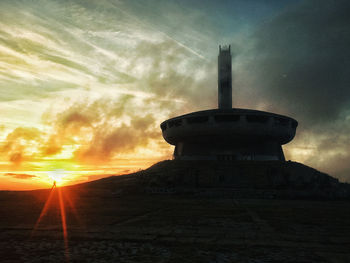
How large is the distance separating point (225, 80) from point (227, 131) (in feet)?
35.1

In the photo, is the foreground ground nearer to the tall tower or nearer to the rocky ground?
the rocky ground

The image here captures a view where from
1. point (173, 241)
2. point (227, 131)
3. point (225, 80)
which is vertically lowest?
point (173, 241)

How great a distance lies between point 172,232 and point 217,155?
1356 inches

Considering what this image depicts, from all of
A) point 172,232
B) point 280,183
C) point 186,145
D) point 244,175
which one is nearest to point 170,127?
point 186,145

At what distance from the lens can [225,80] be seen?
44.6m

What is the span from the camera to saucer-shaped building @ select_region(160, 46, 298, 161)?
1487 inches

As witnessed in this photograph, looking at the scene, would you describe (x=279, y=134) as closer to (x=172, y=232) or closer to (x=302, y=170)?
(x=302, y=170)

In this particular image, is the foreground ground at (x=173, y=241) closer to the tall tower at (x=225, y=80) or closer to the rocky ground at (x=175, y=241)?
the rocky ground at (x=175, y=241)

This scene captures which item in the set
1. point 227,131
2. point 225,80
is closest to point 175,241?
point 227,131

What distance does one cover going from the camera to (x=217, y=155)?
135 feet

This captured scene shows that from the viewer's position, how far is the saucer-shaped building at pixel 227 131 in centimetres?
3778

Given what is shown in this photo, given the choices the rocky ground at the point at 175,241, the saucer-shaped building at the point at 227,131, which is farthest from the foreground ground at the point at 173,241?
the saucer-shaped building at the point at 227,131

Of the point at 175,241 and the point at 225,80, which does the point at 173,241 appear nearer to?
the point at 175,241

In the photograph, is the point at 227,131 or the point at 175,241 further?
the point at 227,131
